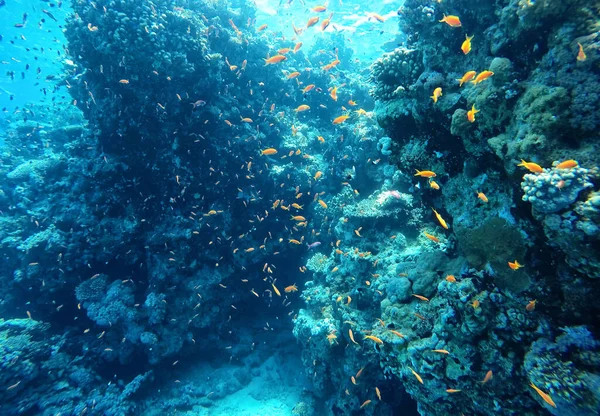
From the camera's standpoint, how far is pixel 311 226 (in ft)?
38.3

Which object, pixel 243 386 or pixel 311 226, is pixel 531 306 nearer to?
pixel 311 226

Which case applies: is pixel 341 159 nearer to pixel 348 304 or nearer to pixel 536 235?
pixel 348 304

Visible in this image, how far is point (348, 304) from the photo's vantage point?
26.6 feet

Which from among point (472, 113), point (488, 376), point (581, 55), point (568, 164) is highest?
point (581, 55)

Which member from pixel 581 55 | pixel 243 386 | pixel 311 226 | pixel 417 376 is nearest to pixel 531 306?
pixel 417 376

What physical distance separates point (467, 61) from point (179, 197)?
9.29 metres

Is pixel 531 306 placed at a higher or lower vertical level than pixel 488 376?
higher

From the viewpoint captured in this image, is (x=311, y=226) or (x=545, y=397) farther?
(x=311, y=226)

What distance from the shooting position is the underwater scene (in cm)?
348

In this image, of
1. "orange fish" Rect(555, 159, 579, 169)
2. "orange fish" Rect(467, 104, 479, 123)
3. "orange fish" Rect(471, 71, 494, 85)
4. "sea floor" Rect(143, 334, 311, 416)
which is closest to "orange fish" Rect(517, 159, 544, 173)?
"orange fish" Rect(555, 159, 579, 169)

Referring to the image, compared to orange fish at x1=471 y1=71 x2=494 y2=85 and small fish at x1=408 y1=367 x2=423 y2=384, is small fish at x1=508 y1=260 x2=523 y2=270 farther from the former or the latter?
orange fish at x1=471 y1=71 x2=494 y2=85

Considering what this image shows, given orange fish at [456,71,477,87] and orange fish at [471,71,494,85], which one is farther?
orange fish at [456,71,477,87]

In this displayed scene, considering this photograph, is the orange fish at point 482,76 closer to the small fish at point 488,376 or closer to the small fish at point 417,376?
the small fish at point 488,376

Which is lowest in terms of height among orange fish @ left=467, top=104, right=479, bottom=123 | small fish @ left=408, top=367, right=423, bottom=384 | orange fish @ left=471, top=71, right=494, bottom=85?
small fish @ left=408, top=367, right=423, bottom=384
